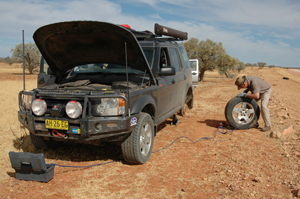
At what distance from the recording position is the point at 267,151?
5.13 metres

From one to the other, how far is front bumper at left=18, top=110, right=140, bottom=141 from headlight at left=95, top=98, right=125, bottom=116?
0.09 metres

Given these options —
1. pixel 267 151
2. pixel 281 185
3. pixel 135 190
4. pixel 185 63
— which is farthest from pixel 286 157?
pixel 185 63

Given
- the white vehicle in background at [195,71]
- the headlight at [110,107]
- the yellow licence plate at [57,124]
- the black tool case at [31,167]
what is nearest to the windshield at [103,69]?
the headlight at [110,107]

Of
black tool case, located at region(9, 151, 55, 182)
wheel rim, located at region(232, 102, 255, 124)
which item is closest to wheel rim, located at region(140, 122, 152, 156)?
black tool case, located at region(9, 151, 55, 182)

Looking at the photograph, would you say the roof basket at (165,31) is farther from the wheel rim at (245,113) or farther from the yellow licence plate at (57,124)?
the yellow licence plate at (57,124)

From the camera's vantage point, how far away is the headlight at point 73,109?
3791 millimetres

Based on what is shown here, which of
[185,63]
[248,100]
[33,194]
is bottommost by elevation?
[33,194]

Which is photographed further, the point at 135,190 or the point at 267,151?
the point at 267,151

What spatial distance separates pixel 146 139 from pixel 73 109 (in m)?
1.39

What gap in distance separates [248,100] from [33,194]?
526cm

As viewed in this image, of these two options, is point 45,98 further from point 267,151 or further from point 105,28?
point 267,151

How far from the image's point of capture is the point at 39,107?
4.02m

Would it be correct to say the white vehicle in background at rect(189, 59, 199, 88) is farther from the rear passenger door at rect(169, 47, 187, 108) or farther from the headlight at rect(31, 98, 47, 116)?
the headlight at rect(31, 98, 47, 116)

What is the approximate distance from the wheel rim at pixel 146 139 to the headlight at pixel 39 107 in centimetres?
155
